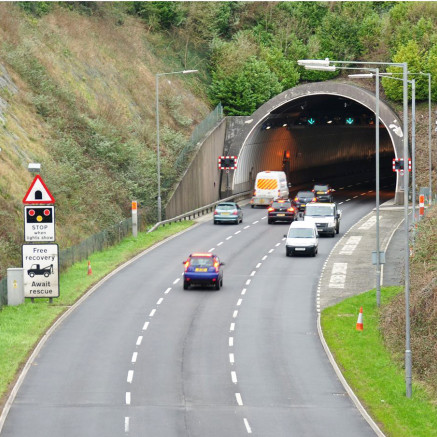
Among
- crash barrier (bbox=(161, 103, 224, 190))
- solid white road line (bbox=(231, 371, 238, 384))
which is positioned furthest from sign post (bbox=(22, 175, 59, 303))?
crash barrier (bbox=(161, 103, 224, 190))

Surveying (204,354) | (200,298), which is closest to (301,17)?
(200,298)

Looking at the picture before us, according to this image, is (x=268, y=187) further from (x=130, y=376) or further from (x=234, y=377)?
(x=130, y=376)

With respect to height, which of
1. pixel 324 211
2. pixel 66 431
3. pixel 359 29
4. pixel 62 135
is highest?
pixel 359 29

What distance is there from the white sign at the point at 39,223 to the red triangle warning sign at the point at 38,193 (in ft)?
1.30

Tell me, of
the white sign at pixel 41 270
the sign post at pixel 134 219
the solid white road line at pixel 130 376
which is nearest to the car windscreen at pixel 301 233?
the sign post at pixel 134 219

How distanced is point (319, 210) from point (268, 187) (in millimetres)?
14725

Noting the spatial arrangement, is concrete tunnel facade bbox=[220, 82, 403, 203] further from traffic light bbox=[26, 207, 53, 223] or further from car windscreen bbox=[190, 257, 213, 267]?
traffic light bbox=[26, 207, 53, 223]

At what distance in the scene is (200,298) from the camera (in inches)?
1907

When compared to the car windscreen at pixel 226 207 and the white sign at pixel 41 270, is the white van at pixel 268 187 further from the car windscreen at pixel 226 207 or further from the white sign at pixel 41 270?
the white sign at pixel 41 270

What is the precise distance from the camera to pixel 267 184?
80812mm

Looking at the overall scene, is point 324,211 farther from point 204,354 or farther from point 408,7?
point 408,7

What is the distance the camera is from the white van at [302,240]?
58844mm

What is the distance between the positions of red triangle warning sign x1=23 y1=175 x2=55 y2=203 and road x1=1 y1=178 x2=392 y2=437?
5.03m

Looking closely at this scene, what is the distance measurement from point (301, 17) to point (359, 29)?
7991 mm
